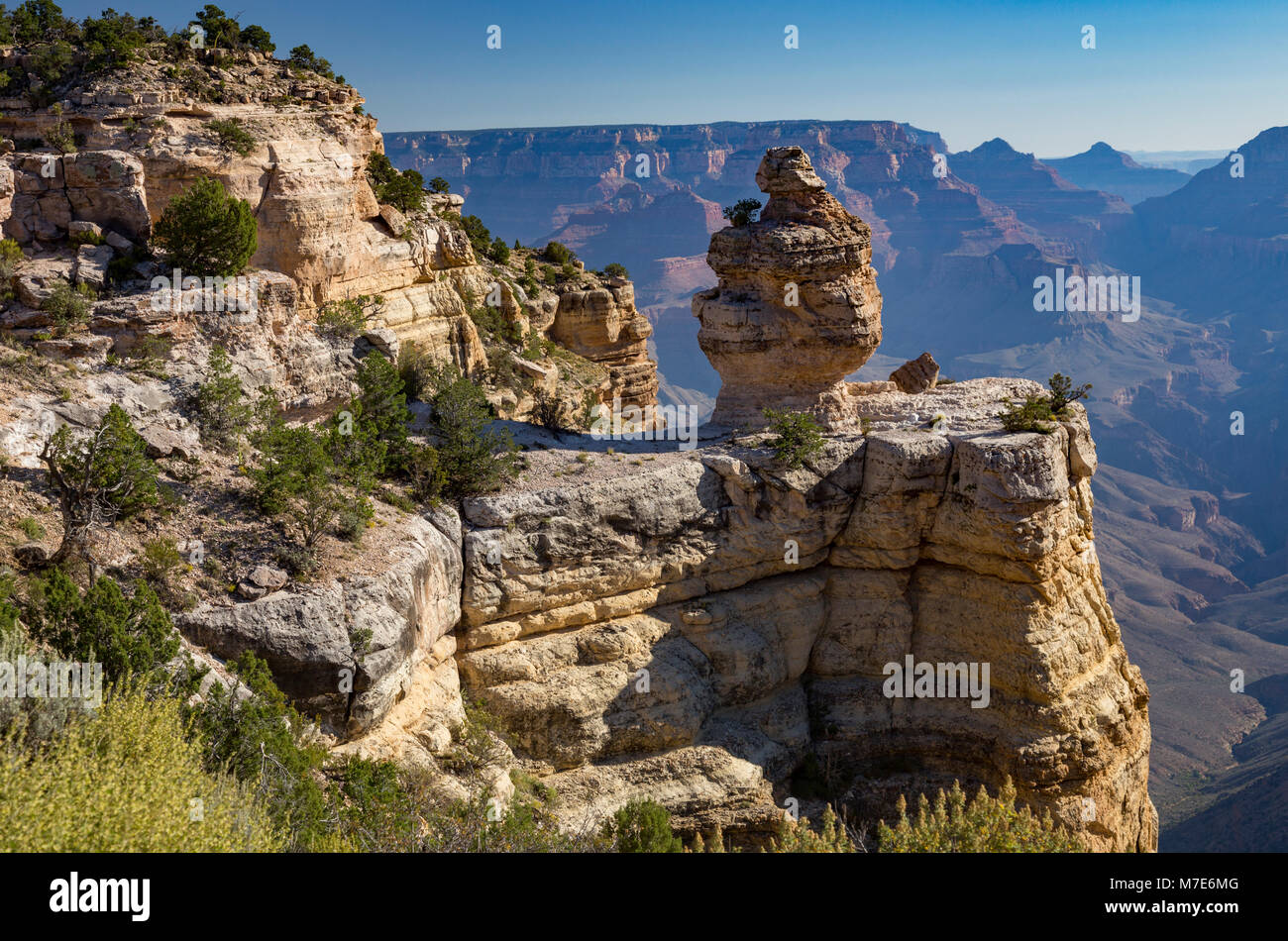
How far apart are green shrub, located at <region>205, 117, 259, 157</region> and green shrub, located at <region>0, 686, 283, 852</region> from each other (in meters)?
19.5

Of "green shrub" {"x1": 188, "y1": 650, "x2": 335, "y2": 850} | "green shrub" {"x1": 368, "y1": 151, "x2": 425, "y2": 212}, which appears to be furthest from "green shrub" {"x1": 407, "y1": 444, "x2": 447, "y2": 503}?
"green shrub" {"x1": 368, "y1": 151, "x2": 425, "y2": 212}

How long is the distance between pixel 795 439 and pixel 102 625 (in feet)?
65.9

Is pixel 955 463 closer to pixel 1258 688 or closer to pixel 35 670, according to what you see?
pixel 35 670

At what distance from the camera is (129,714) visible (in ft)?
45.7

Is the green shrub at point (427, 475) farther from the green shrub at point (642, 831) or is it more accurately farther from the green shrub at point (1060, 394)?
the green shrub at point (1060, 394)

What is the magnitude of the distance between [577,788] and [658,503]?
8504 mm

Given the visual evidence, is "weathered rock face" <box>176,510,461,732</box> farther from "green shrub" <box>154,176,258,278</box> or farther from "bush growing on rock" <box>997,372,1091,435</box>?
"bush growing on rock" <box>997,372,1091,435</box>

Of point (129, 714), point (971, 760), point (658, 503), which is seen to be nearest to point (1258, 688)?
point (971, 760)

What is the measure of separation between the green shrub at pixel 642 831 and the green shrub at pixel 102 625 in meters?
11.5

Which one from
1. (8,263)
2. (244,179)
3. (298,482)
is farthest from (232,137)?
(298,482)

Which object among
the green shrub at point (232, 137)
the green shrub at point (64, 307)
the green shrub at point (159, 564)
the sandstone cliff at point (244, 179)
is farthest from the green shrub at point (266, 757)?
the green shrub at point (232, 137)

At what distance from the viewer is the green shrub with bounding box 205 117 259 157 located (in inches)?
1131

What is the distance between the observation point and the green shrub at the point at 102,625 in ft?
53.5

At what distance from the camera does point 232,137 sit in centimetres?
2880
